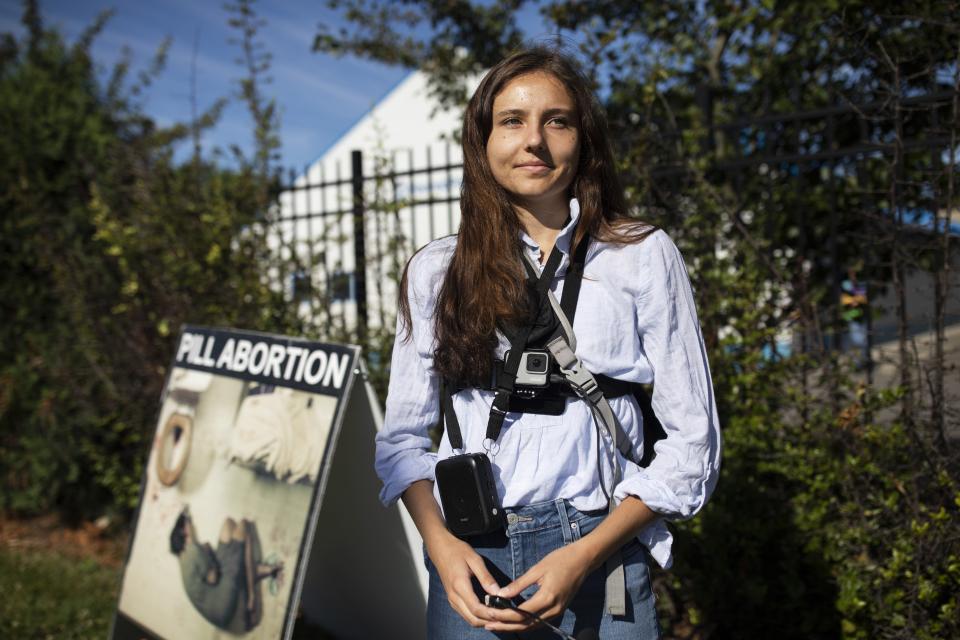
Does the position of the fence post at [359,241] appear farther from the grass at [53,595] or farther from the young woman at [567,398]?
the young woman at [567,398]

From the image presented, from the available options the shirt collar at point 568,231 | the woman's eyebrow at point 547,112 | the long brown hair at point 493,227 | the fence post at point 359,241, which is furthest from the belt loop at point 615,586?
the fence post at point 359,241

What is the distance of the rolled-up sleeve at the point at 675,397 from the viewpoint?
1.36m

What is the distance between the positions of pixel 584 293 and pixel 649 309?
0.43ft

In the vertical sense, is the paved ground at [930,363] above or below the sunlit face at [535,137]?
below

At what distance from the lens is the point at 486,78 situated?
1.62m

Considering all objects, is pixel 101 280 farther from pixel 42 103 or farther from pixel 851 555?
pixel 851 555

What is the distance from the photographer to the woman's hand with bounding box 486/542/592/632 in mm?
1299

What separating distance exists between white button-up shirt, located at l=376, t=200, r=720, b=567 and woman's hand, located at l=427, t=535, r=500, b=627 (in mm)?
122

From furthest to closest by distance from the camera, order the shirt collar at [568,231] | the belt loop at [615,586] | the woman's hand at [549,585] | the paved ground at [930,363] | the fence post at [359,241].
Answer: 1. the fence post at [359,241]
2. the paved ground at [930,363]
3. the shirt collar at [568,231]
4. the belt loop at [615,586]
5. the woman's hand at [549,585]

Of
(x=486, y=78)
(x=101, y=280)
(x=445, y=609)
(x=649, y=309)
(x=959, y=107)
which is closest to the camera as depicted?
(x=649, y=309)

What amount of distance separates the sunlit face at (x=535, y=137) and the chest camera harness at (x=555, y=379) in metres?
0.15

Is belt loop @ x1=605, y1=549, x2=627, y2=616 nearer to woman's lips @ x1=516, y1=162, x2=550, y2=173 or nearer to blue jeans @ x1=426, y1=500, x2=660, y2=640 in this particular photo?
blue jeans @ x1=426, y1=500, x2=660, y2=640

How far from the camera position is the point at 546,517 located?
56.3 inches

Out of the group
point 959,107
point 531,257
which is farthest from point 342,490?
point 959,107
